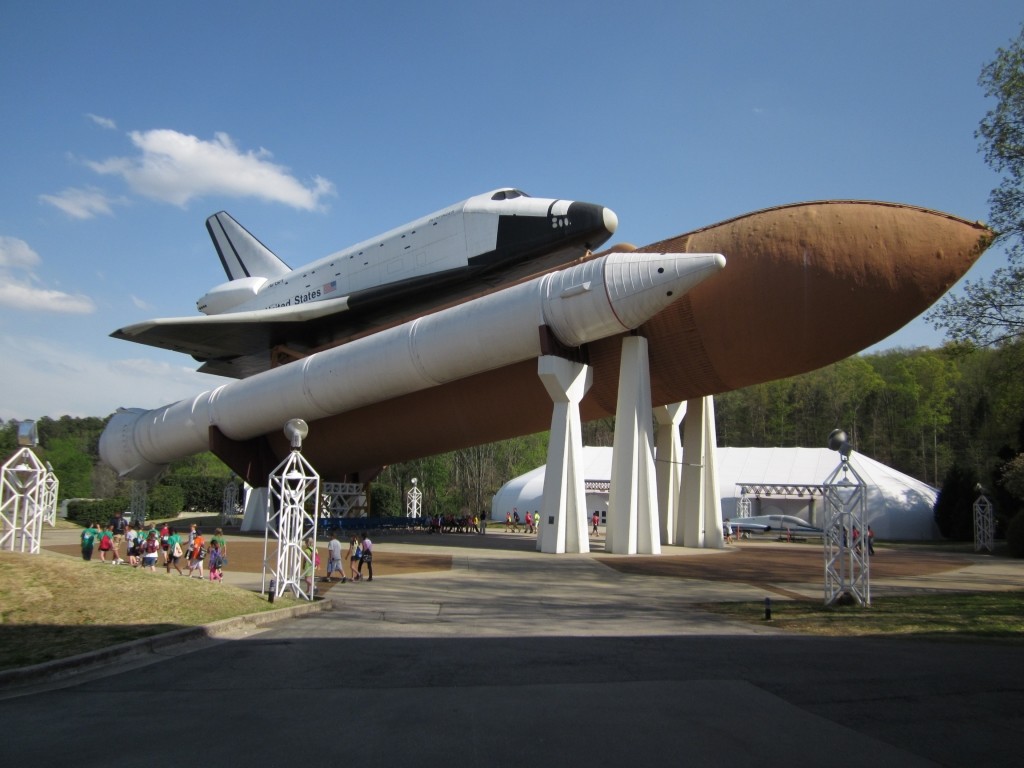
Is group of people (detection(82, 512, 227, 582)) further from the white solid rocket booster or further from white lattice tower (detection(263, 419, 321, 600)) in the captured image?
the white solid rocket booster

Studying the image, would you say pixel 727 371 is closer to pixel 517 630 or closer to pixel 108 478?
pixel 517 630

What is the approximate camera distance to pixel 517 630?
31.9 feet

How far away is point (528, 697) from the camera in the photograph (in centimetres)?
611

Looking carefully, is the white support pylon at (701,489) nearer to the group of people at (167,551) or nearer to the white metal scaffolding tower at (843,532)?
the white metal scaffolding tower at (843,532)

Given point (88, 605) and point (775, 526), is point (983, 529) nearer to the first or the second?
point (775, 526)

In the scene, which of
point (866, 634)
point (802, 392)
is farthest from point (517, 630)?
point (802, 392)

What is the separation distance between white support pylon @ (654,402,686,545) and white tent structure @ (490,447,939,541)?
12020 mm

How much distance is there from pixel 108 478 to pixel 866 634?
73.7 meters

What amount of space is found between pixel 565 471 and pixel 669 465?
6366mm

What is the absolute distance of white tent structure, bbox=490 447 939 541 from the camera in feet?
116

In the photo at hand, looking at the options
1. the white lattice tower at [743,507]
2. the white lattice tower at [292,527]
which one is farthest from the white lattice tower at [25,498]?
the white lattice tower at [743,507]

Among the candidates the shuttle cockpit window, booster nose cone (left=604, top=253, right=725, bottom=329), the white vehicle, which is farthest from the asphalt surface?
the white vehicle

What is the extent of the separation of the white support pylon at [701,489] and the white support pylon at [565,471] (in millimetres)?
5175

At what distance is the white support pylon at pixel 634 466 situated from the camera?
18688 millimetres
